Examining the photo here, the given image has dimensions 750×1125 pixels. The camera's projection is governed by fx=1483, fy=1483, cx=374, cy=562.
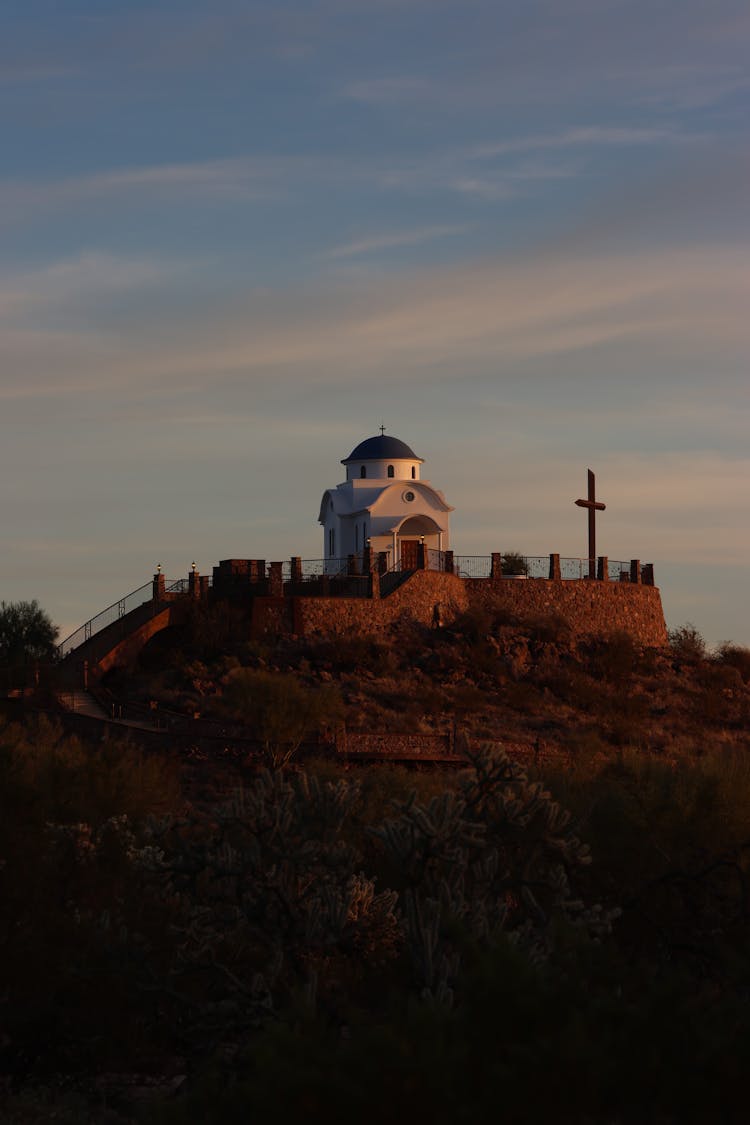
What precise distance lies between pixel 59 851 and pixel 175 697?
71.6 feet

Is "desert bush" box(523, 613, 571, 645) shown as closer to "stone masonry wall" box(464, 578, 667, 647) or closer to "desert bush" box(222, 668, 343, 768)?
"stone masonry wall" box(464, 578, 667, 647)

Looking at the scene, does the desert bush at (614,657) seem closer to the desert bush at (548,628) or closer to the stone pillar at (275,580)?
the desert bush at (548,628)

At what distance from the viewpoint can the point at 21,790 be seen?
1647 centimetres

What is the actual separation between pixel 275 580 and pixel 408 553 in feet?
23.8

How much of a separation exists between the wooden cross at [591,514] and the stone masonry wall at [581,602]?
115 cm

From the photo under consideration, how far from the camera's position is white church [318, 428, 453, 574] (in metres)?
48.5

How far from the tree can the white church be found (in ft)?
30.9

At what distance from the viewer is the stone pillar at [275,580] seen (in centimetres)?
4241

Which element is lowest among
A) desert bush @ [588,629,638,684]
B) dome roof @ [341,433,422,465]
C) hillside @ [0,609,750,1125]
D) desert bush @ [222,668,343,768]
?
hillside @ [0,609,750,1125]

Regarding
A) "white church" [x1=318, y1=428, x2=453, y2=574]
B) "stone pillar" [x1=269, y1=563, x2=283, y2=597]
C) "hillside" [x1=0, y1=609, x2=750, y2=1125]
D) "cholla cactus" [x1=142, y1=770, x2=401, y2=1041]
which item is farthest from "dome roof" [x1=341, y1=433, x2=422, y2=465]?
"cholla cactus" [x1=142, y1=770, x2=401, y2=1041]

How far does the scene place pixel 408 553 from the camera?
48.5m

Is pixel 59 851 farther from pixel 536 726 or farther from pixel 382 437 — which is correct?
pixel 382 437

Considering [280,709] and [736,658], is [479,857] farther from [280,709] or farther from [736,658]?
[736,658]

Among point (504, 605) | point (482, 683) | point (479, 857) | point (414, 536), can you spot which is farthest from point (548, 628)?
point (479, 857)
